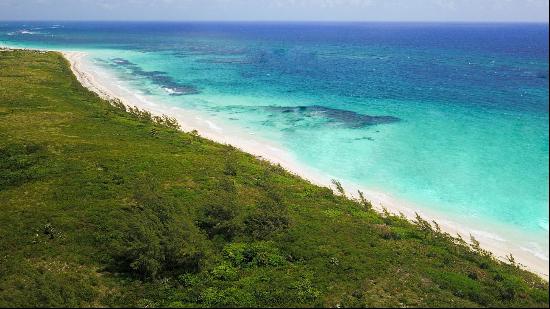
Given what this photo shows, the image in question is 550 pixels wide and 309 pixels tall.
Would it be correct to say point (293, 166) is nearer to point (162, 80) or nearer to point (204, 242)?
point (204, 242)

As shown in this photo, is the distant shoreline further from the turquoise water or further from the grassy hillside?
the grassy hillside

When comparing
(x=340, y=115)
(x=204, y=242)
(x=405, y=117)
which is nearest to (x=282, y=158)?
(x=340, y=115)

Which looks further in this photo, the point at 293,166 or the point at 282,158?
the point at 282,158

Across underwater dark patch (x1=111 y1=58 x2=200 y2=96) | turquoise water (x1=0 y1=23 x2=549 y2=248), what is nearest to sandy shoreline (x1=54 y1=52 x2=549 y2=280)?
turquoise water (x1=0 y1=23 x2=549 y2=248)

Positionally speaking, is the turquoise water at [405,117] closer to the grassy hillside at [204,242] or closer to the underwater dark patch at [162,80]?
the underwater dark patch at [162,80]

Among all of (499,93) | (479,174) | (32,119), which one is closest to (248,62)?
(499,93)

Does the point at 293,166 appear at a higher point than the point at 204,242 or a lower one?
lower

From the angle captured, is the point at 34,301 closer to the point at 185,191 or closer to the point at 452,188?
the point at 185,191

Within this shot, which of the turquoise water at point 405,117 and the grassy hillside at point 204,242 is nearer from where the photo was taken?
the grassy hillside at point 204,242

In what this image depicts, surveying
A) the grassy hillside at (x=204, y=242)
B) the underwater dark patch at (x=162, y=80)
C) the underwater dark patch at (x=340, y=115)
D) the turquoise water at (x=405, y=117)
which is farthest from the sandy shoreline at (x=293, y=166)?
the underwater dark patch at (x=340, y=115)
